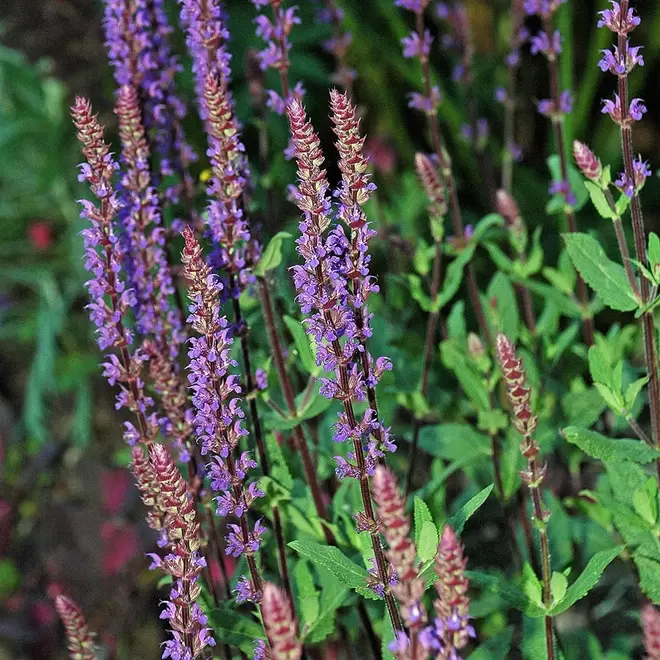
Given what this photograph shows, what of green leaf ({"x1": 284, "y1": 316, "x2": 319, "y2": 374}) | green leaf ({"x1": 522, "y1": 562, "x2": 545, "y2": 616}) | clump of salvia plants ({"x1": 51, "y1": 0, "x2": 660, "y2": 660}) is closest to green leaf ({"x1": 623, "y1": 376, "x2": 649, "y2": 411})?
clump of salvia plants ({"x1": 51, "y1": 0, "x2": 660, "y2": 660})

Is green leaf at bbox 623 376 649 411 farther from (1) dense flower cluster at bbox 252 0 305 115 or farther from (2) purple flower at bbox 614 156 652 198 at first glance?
(1) dense flower cluster at bbox 252 0 305 115

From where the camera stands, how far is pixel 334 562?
149cm

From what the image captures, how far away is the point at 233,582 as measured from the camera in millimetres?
1868

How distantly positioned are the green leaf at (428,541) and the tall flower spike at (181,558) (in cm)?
36

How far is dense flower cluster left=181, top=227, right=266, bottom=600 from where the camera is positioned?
131 centimetres

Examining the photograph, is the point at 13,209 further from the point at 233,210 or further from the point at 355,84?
the point at 233,210

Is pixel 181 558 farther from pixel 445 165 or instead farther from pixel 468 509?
pixel 445 165

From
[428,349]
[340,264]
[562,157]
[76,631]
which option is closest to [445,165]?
[562,157]

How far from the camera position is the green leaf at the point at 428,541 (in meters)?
1.44

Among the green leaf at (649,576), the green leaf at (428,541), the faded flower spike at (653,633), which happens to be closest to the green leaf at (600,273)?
the green leaf at (649,576)

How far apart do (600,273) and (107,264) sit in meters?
0.97

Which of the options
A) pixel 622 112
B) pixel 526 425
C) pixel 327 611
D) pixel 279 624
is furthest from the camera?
pixel 327 611

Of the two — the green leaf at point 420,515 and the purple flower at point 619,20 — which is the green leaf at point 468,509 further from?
the purple flower at point 619,20

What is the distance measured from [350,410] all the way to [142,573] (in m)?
1.97
